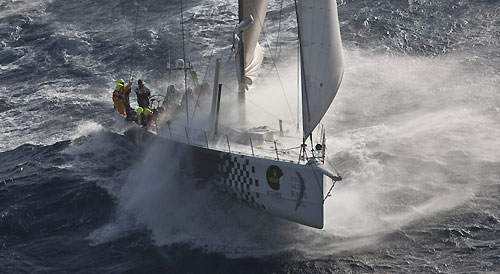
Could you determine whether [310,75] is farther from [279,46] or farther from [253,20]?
[279,46]

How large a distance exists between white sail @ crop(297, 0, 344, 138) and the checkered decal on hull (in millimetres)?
2841

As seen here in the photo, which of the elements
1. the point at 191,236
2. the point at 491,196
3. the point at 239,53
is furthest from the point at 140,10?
the point at 491,196

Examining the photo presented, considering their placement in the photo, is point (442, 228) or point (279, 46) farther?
point (279, 46)

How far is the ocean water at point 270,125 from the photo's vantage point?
52.5 ft

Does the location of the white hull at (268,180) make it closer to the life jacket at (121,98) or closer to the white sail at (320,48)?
the white sail at (320,48)

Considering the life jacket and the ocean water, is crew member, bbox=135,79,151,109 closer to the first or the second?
the life jacket

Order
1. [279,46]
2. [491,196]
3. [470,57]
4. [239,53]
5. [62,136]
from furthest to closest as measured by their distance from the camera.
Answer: [279,46] < [470,57] < [62,136] < [239,53] < [491,196]

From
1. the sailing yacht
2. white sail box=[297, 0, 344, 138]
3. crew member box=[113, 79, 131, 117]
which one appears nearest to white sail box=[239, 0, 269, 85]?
the sailing yacht

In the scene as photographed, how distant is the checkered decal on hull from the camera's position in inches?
655

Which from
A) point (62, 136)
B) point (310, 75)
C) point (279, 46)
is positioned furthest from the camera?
point (279, 46)

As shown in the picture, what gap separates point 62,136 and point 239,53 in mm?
8043

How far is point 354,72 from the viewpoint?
25.3 meters

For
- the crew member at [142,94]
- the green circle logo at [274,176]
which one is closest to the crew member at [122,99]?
the crew member at [142,94]

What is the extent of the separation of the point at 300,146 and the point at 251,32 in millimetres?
3747
